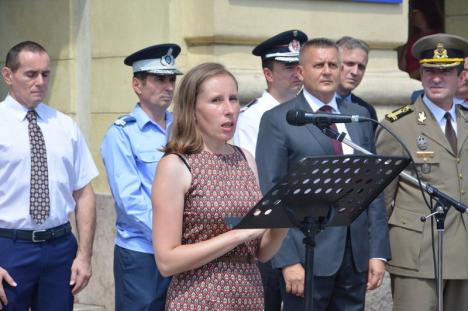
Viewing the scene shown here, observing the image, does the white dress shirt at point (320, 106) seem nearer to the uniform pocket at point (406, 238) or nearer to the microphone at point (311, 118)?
the uniform pocket at point (406, 238)

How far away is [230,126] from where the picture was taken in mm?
4711

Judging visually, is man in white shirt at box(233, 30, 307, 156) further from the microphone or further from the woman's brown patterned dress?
the woman's brown patterned dress

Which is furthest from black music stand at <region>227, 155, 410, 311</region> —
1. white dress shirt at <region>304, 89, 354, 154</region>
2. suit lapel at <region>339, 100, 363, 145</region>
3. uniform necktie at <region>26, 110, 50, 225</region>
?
uniform necktie at <region>26, 110, 50, 225</region>

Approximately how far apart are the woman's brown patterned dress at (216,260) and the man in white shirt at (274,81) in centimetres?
215

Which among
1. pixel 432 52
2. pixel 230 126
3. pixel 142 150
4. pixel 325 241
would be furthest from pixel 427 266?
pixel 230 126

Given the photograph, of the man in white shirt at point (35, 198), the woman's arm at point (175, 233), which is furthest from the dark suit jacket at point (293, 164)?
the woman's arm at point (175, 233)

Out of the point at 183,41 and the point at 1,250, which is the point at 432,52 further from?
the point at 1,250

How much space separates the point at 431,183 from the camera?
21.4 feet

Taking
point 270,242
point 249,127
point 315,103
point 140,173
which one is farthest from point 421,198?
point 270,242

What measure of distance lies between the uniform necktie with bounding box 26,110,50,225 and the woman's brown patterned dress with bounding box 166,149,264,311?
134 cm

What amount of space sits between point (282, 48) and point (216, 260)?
9.20 ft

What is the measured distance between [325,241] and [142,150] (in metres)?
1.18

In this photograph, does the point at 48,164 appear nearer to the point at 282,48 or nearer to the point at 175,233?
the point at 175,233

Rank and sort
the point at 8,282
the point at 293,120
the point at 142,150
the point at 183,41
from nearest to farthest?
the point at 293,120 → the point at 8,282 → the point at 142,150 → the point at 183,41
